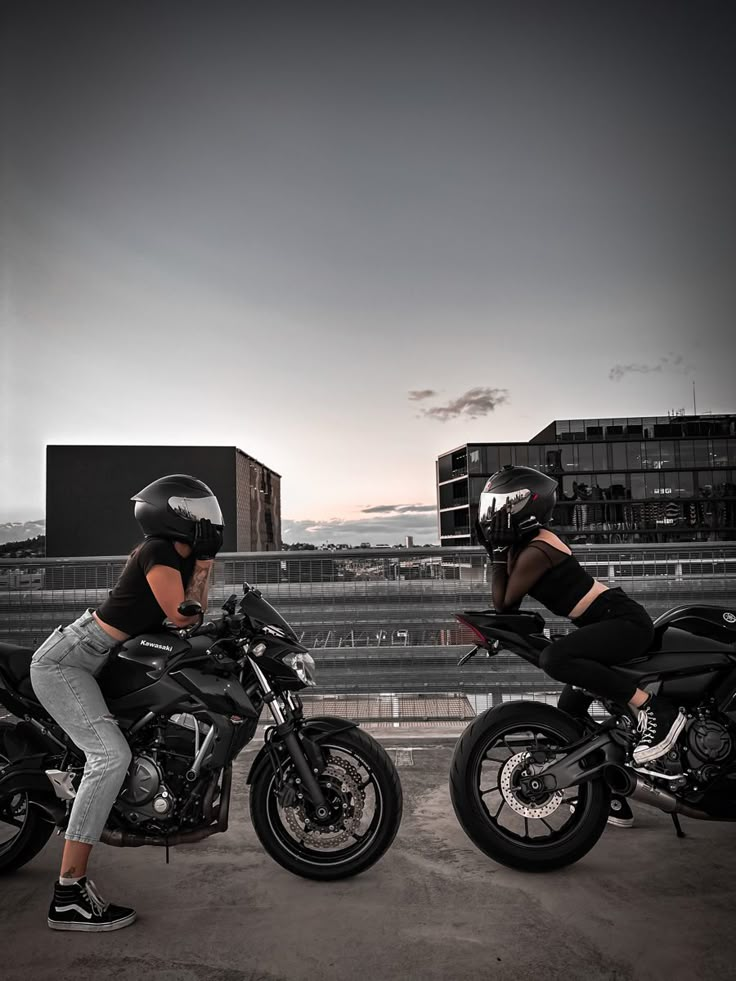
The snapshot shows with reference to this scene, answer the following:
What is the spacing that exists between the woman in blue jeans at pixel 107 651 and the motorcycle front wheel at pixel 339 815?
1.88ft

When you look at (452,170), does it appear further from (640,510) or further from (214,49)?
(640,510)

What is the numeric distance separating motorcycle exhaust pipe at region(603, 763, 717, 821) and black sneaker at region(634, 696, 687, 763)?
0.25 ft

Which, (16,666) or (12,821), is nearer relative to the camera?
(16,666)

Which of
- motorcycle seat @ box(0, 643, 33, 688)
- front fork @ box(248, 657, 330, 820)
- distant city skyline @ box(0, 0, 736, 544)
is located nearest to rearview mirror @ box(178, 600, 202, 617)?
front fork @ box(248, 657, 330, 820)

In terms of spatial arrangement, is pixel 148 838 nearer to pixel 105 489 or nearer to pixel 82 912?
pixel 82 912

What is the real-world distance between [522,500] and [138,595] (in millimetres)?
1585

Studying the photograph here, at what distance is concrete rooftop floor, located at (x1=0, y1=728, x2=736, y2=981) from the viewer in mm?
2344

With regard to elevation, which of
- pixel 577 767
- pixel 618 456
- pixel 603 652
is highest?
pixel 618 456

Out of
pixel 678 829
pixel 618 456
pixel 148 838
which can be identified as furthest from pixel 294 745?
pixel 618 456

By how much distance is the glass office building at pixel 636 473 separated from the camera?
5350cm

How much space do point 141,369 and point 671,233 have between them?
43.0 feet

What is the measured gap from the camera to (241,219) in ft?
43.0

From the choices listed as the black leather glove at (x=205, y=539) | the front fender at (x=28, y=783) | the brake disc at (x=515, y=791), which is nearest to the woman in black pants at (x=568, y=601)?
the brake disc at (x=515, y=791)

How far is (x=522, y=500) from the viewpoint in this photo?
3.06 meters
